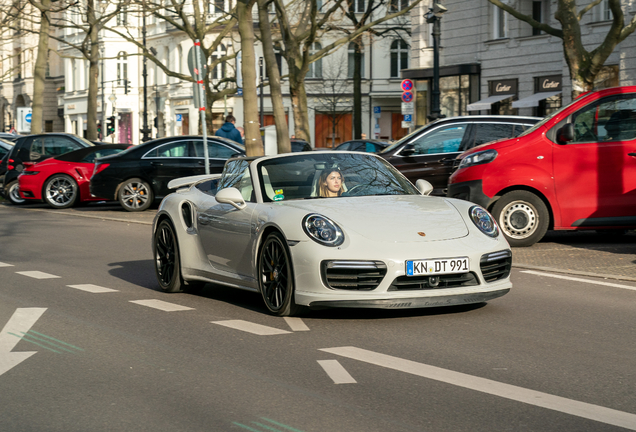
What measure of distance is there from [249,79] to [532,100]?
1904 cm

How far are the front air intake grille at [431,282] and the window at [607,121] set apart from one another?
5.51m

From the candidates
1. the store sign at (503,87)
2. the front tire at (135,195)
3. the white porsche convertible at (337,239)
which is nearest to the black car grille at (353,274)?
the white porsche convertible at (337,239)

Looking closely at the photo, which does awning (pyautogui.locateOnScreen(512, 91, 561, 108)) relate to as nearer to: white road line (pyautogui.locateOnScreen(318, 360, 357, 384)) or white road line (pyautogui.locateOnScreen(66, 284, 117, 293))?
white road line (pyautogui.locateOnScreen(66, 284, 117, 293))

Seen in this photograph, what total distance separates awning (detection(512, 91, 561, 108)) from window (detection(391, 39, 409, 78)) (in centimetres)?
2523

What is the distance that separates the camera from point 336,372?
559 centimetres

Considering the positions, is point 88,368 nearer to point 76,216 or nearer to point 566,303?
point 566,303

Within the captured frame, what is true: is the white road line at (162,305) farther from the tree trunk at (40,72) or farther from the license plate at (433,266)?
the tree trunk at (40,72)

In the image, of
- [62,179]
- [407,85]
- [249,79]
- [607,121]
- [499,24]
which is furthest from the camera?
[499,24]

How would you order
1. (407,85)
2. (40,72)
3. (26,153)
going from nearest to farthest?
1. (26,153)
2. (407,85)
3. (40,72)

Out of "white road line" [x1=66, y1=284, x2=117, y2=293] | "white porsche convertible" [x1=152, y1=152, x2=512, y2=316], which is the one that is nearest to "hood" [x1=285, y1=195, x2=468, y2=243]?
Answer: "white porsche convertible" [x1=152, y1=152, x2=512, y2=316]

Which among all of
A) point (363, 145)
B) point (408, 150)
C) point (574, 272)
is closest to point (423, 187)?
point (574, 272)

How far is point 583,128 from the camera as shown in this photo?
12.1 meters

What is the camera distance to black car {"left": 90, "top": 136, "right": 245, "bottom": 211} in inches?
804

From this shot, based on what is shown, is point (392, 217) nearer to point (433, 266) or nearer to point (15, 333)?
point (433, 266)
